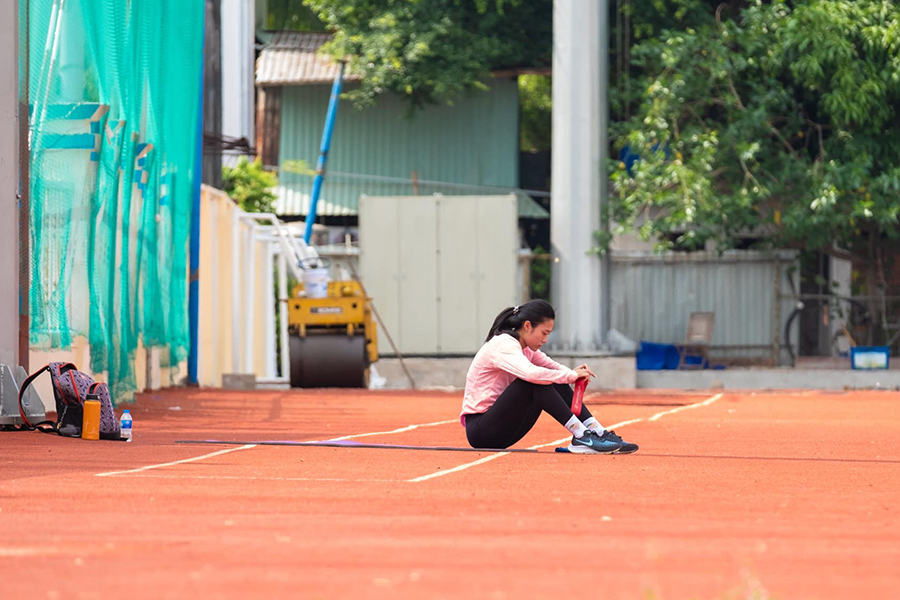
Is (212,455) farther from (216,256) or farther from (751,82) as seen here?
(751,82)

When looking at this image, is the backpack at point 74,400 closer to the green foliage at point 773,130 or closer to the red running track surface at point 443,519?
the red running track surface at point 443,519

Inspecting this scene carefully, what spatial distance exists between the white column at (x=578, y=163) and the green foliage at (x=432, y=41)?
3629mm

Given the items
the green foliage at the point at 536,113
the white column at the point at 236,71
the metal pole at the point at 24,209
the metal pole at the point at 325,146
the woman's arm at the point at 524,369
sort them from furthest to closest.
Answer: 1. the green foliage at the point at 536,113
2. the metal pole at the point at 325,146
3. the white column at the point at 236,71
4. the metal pole at the point at 24,209
5. the woman's arm at the point at 524,369

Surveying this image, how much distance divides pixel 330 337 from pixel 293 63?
14518mm

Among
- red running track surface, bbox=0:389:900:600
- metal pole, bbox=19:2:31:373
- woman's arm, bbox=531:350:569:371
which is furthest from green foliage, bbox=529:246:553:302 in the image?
woman's arm, bbox=531:350:569:371

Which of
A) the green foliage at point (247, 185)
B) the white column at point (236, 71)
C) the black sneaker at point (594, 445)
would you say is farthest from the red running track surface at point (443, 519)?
the green foliage at point (247, 185)

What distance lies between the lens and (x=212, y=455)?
930cm

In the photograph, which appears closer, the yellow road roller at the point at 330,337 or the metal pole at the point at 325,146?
the yellow road roller at the point at 330,337

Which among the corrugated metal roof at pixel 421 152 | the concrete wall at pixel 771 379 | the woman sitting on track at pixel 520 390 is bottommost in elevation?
the concrete wall at pixel 771 379

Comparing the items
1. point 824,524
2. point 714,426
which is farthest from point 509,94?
point 824,524

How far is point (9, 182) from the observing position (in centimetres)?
1185

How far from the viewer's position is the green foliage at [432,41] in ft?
100

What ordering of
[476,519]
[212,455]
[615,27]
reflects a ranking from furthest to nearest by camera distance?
[615,27]
[212,455]
[476,519]

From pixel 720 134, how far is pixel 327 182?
34.3 feet
